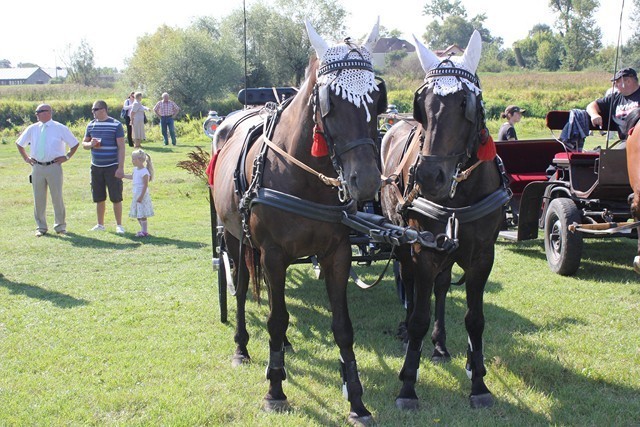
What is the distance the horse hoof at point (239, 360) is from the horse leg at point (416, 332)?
4.28ft

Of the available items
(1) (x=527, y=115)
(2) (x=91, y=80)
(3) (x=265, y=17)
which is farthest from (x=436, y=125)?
(2) (x=91, y=80)

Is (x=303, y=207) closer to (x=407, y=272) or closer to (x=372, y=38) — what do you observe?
(x=372, y=38)

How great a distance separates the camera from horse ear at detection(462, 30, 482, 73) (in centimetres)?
379

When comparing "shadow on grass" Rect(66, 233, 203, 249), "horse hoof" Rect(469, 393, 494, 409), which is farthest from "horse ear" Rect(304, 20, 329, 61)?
"shadow on grass" Rect(66, 233, 203, 249)

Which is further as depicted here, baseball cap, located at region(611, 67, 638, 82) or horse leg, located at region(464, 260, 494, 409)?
baseball cap, located at region(611, 67, 638, 82)

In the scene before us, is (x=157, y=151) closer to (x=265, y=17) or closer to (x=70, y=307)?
(x=70, y=307)

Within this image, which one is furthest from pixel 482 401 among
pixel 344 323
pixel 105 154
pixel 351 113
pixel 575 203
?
pixel 105 154

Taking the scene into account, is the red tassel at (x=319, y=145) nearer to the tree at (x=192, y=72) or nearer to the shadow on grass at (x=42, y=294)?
the shadow on grass at (x=42, y=294)

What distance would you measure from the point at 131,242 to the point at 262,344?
16.5 feet

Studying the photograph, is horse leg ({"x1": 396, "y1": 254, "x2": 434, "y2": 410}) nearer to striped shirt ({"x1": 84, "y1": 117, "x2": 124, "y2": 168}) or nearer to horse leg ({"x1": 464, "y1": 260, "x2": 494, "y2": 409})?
horse leg ({"x1": 464, "y1": 260, "x2": 494, "y2": 409})

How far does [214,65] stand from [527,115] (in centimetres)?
1761

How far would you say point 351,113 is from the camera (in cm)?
331

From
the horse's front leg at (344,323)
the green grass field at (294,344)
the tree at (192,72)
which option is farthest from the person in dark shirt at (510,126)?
the tree at (192,72)

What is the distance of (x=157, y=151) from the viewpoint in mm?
21234
